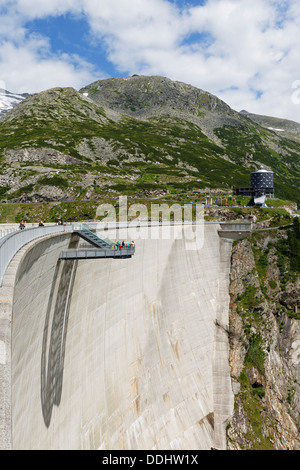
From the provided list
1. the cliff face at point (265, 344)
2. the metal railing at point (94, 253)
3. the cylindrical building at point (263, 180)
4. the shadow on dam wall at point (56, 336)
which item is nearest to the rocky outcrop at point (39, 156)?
the cylindrical building at point (263, 180)

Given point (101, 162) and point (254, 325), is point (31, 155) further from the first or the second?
point (254, 325)

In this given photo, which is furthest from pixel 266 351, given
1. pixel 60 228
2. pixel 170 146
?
pixel 170 146

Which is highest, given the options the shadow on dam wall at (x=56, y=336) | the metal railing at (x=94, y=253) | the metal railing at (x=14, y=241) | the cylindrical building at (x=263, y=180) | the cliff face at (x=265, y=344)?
the cylindrical building at (x=263, y=180)

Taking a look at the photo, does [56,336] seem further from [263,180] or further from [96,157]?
[96,157]

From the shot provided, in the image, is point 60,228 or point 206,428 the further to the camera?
point 206,428

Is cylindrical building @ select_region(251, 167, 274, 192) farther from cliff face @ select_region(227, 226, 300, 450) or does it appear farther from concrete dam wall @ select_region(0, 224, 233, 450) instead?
concrete dam wall @ select_region(0, 224, 233, 450)

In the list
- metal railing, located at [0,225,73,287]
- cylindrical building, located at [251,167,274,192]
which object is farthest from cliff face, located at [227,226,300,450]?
cylindrical building, located at [251,167,274,192]

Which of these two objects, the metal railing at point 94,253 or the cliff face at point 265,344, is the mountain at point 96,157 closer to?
the cliff face at point 265,344
